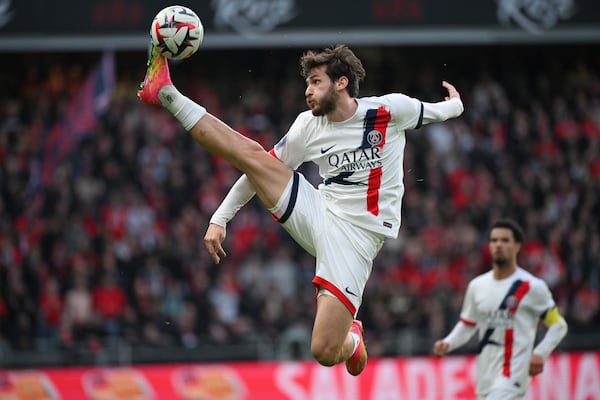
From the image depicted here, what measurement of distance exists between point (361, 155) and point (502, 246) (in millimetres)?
2177

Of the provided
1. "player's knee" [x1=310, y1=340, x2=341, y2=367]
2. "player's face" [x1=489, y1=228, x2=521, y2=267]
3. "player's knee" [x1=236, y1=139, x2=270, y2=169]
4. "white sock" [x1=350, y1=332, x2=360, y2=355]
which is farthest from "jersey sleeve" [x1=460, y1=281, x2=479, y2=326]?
"player's knee" [x1=236, y1=139, x2=270, y2=169]

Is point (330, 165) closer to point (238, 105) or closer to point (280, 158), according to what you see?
point (280, 158)

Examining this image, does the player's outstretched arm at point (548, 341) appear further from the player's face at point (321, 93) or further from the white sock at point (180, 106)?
the white sock at point (180, 106)

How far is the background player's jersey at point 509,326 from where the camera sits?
866 cm

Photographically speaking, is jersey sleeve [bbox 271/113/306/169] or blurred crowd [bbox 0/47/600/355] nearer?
jersey sleeve [bbox 271/113/306/169]

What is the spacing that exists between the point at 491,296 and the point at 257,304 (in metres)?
6.29

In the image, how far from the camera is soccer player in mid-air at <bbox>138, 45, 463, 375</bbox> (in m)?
7.10

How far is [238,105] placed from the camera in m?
18.2

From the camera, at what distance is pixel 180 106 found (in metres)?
6.89

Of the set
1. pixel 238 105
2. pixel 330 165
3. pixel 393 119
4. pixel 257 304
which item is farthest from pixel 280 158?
pixel 238 105

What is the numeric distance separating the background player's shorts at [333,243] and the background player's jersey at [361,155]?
0.08m

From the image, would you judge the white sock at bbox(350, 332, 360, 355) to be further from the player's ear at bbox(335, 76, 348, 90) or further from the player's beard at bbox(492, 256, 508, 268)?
the player's beard at bbox(492, 256, 508, 268)

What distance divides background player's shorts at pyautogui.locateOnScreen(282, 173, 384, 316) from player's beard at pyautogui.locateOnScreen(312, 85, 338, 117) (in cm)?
45

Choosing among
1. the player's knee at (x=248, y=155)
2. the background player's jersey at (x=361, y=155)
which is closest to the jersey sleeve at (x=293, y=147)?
the background player's jersey at (x=361, y=155)
